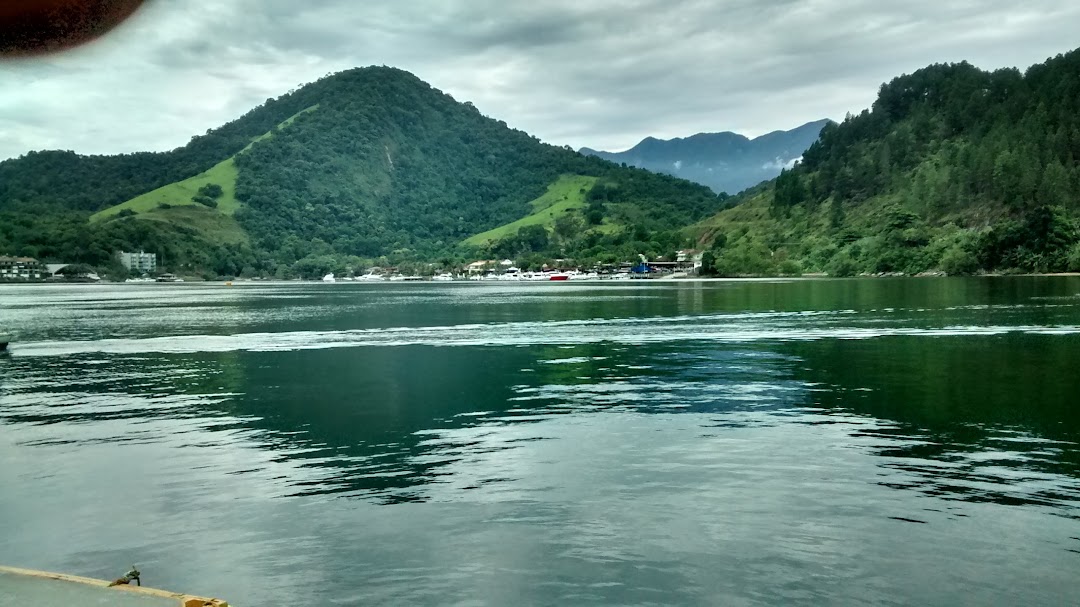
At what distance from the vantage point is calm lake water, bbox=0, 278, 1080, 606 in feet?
40.5

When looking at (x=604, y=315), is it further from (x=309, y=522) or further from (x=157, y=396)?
(x=309, y=522)

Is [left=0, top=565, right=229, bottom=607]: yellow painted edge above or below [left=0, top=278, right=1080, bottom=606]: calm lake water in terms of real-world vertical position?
above

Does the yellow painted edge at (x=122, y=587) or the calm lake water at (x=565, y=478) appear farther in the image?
the calm lake water at (x=565, y=478)

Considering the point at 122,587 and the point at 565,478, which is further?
the point at 565,478

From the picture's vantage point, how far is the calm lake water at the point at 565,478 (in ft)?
40.5

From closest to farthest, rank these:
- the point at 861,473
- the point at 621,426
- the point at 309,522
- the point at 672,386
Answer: the point at 309,522 < the point at 861,473 < the point at 621,426 < the point at 672,386

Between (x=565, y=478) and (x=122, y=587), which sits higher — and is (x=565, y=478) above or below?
below

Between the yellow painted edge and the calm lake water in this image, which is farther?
the calm lake water

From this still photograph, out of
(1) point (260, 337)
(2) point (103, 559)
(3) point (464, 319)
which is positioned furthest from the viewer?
(3) point (464, 319)

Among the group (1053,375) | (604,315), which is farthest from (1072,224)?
(1053,375)

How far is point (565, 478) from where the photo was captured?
18109mm

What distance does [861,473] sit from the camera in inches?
715

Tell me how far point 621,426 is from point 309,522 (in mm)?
11141

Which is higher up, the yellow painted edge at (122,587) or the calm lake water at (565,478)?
the yellow painted edge at (122,587)
